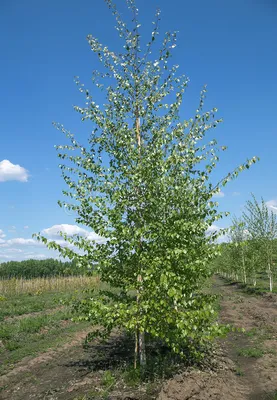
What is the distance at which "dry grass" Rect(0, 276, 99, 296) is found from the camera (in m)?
39.2

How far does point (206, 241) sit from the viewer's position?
8945 mm

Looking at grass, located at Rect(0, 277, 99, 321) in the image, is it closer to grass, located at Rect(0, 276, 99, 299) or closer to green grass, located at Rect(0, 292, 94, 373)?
grass, located at Rect(0, 276, 99, 299)

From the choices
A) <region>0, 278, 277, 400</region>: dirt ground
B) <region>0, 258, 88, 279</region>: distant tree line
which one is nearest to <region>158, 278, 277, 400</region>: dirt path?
<region>0, 278, 277, 400</region>: dirt ground

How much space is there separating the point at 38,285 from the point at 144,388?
37.4 m

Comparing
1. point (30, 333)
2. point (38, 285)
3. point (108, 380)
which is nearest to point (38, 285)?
point (38, 285)

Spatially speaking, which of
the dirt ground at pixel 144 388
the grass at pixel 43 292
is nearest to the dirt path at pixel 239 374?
the dirt ground at pixel 144 388

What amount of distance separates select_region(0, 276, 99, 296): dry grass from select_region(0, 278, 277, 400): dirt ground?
28025 mm

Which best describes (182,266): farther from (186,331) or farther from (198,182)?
(198,182)

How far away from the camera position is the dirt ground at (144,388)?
7.93 metres

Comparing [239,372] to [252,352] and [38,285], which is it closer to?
[252,352]

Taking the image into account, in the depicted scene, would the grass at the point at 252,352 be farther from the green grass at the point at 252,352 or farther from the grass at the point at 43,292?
the grass at the point at 43,292

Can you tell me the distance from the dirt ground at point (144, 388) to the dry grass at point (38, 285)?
2803cm

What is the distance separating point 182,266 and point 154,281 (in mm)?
883

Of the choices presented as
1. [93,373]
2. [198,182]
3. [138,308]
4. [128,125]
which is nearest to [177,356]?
[93,373]
